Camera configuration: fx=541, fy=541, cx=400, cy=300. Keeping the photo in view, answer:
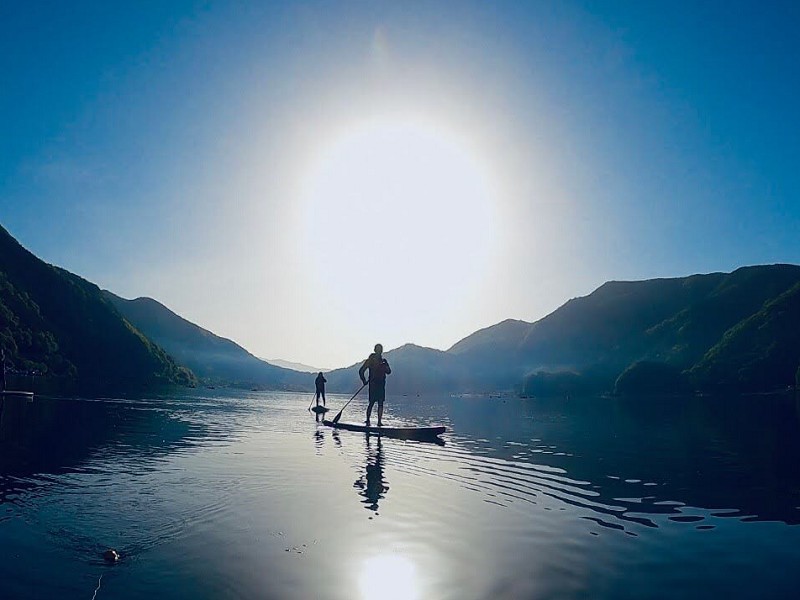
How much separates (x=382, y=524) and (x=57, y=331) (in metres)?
190

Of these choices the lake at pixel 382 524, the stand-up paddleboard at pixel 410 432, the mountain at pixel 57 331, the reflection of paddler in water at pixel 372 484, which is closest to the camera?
the lake at pixel 382 524

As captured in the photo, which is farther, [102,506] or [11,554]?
[102,506]

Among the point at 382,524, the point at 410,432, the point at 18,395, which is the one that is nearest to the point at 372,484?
the point at 382,524

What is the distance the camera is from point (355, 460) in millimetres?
20375

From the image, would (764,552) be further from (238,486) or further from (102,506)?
(102,506)

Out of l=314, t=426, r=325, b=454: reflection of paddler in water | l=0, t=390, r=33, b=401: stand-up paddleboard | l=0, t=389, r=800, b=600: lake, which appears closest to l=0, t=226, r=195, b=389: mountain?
l=0, t=390, r=33, b=401: stand-up paddleboard

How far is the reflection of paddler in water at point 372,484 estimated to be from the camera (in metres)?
13.3

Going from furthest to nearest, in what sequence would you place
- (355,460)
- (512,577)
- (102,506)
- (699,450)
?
(699,450) < (355,460) < (102,506) < (512,577)

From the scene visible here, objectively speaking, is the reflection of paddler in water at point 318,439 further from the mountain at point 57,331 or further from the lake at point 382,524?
the mountain at point 57,331

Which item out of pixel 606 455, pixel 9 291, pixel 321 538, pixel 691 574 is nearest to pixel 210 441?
pixel 321 538

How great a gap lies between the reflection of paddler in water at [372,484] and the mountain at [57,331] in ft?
467

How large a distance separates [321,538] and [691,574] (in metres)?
6.30

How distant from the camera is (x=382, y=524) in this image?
11.1m

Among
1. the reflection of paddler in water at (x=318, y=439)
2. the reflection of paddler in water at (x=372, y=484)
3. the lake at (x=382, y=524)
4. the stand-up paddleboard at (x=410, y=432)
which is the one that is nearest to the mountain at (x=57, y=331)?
the reflection of paddler in water at (x=318, y=439)
